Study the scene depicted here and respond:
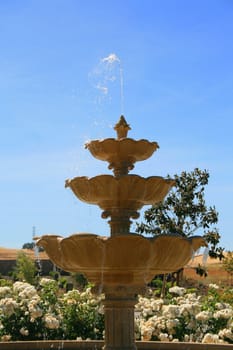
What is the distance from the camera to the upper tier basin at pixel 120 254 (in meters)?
5.97

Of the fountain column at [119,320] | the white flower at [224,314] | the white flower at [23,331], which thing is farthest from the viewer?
the white flower at [224,314]

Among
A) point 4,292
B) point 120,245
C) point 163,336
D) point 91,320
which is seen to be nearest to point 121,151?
point 120,245

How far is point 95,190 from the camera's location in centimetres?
660

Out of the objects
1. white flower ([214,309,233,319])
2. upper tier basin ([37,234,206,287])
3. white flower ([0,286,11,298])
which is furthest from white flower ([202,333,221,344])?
white flower ([0,286,11,298])

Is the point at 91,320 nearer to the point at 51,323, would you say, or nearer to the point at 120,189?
the point at 51,323

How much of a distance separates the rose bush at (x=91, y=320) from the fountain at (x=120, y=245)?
8.95 feet

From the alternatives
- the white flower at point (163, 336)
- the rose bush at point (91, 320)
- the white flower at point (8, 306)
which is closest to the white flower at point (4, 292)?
the rose bush at point (91, 320)

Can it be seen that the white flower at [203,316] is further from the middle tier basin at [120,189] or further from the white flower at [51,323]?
the middle tier basin at [120,189]

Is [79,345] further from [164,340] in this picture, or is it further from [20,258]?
[20,258]

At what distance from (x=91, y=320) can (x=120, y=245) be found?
4.19m

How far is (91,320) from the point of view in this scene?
32.2 ft

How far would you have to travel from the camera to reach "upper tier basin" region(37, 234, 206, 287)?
5973 millimetres

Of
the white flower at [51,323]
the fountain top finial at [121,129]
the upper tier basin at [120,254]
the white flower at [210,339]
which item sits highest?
the fountain top finial at [121,129]

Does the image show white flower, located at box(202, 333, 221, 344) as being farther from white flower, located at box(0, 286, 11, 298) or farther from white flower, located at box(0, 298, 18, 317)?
white flower, located at box(0, 286, 11, 298)
